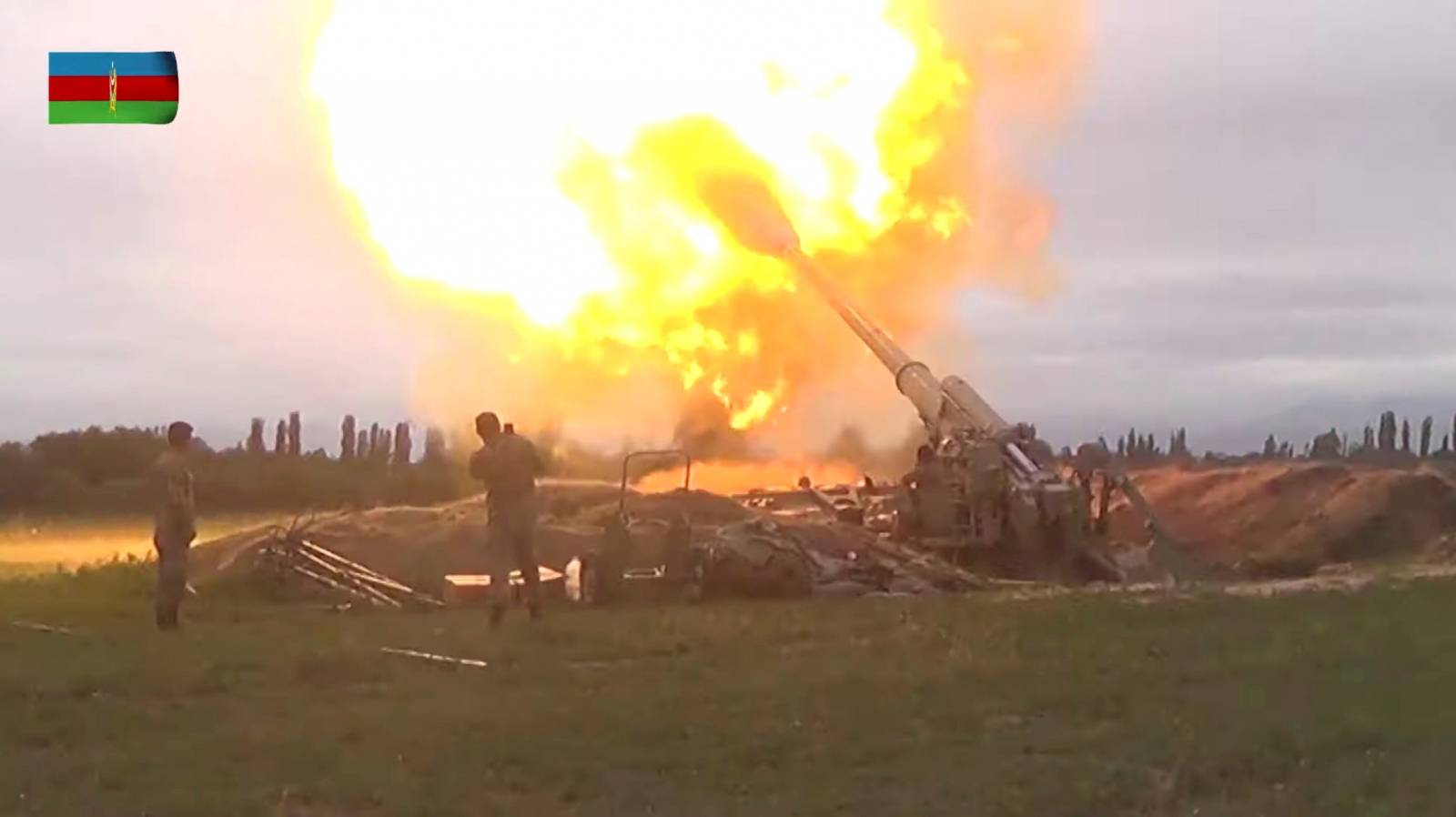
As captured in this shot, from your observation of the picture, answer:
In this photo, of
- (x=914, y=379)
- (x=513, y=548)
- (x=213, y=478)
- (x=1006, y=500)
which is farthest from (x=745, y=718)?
(x=213, y=478)

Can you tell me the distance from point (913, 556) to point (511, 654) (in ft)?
36.5

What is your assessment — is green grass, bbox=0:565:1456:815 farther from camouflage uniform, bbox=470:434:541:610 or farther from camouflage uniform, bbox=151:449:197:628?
camouflage uniform, bbox=470:434:541:610

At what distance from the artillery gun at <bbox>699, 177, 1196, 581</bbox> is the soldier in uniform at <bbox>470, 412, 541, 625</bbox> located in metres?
10.2

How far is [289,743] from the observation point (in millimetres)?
10562

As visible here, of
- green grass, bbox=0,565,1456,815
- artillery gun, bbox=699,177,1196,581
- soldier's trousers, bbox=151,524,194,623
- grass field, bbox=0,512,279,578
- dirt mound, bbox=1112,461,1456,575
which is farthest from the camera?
dirt mound, bbox=1112,461,1456,575

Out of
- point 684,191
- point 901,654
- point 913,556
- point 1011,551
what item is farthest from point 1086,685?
point 684,191

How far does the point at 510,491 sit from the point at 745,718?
7.30m

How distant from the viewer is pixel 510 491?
18234mm

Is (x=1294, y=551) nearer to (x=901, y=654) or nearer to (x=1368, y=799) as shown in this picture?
(x=901, y=654)

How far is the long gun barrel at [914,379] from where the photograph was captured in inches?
1137

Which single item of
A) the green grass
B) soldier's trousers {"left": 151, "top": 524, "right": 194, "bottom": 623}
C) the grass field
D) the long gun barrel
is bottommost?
the green grass

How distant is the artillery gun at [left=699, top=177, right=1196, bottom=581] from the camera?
87.8 feet

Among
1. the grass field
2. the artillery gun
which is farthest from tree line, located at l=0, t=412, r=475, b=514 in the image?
the artillery gun

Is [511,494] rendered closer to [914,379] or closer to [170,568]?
[170,568]
